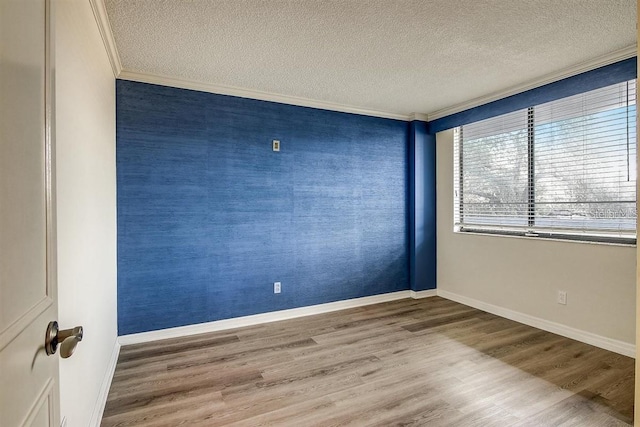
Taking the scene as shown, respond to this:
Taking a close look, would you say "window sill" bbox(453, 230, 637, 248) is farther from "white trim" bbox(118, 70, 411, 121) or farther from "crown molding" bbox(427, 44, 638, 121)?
"white trim" bbox(118, 70, 411, 121)

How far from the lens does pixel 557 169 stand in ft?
10.1

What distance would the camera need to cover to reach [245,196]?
130 inches

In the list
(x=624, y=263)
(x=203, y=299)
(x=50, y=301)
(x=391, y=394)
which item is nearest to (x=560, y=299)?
(x=624, y=263)

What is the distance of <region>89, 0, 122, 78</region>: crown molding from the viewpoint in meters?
1.86

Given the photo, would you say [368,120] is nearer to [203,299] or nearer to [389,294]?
[389,294]

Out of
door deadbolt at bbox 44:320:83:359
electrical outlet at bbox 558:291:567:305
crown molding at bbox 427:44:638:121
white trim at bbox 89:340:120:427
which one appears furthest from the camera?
electrical outlet at bbox 558:291:567:305

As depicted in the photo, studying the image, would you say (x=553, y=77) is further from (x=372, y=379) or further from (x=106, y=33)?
(x=106, y=33)

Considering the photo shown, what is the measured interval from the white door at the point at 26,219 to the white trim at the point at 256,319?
7.77 feet

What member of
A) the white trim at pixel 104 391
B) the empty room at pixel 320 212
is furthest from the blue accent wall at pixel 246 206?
the white trim at pixel 104 391

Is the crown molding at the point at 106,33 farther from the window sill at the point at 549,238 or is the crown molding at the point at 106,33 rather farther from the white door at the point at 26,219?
the window sill at the point at 549,238

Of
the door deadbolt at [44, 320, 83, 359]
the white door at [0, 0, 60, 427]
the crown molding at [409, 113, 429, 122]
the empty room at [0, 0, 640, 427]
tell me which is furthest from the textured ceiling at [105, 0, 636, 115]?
the door deadbolt at [44, 320, 83, 359]

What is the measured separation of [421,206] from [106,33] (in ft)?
12.1

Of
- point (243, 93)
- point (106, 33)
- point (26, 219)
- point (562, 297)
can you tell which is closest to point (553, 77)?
point (562, 297)

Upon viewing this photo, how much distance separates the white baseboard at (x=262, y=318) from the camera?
293cm
